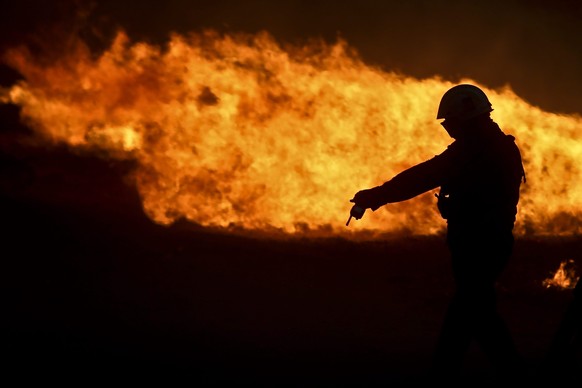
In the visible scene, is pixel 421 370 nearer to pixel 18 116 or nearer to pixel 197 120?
pixel 197 120

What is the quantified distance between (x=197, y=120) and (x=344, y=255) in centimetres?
352

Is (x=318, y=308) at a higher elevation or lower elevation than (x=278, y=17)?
lower

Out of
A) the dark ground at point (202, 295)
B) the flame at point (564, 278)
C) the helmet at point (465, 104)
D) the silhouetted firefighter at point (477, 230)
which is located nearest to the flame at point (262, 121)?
the dark ground at point (202, 295)

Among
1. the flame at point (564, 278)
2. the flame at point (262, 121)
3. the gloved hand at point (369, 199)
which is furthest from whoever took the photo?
the flame at point (262, 121)

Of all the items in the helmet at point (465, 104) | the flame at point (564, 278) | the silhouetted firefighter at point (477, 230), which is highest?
the flame at point (564, 278)

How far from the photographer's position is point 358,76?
13727 mm

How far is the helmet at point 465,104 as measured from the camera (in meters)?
5.78

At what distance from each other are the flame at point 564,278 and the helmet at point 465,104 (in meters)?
7.90

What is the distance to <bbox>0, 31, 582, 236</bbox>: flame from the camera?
1356cm

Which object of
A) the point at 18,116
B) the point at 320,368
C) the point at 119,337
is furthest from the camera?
the point at 18,116

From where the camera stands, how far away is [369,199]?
6.08m

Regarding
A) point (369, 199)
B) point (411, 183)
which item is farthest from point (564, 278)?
point (411, 183)

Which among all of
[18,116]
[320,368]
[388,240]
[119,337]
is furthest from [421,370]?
[18,116]

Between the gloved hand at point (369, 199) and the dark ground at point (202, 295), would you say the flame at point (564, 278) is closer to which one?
the dark ground at point (202, 295)
